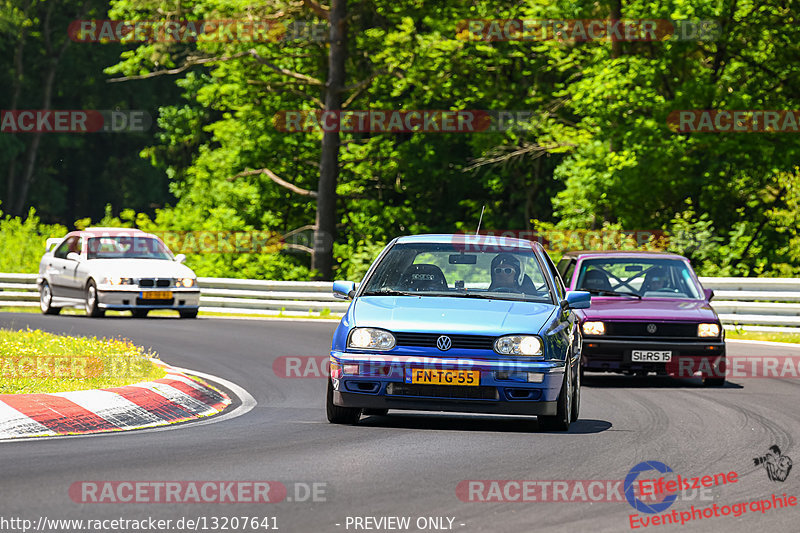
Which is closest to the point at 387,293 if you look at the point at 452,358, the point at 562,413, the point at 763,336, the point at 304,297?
the point at 452,358

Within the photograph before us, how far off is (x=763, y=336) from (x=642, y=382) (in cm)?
768

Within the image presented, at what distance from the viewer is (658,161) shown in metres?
31.4

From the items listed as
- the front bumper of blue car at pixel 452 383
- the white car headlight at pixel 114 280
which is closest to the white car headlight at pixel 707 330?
the front bumper of blue car at pixel 452 383

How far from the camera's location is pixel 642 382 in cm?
1602

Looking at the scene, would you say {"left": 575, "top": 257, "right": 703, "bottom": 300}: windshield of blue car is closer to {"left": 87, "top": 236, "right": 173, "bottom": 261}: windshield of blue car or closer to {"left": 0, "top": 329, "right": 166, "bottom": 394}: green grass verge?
{"left": 0, "top": 329, "right": 166, "bottom": 394}: green grass verge

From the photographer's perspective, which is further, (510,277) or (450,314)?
(510,277)

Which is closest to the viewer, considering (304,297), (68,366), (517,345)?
(517,345)

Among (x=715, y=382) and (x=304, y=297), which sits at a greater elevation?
(x=304, y=297)

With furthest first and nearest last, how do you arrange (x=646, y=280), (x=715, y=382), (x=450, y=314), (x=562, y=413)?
(x=646, y=280), (x=715, y=382), (x=562, y=413), (x=450, y=314)

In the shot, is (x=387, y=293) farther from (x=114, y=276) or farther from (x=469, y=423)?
(x=114, y=276)

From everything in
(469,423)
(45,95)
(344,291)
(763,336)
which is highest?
(45,95)

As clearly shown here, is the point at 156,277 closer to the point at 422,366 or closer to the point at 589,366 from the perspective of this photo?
the point at 589,366

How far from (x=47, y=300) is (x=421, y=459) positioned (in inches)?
797

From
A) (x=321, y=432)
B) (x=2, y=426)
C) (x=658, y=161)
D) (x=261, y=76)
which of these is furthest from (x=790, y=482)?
(x=261, y=76)
